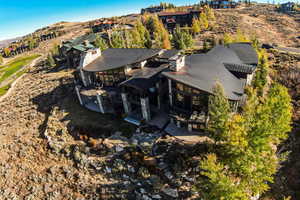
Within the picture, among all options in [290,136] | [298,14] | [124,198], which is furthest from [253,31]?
[124,198]

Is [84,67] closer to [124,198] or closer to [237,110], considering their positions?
[124,198]

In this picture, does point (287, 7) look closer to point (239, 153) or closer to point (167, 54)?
point (167, 54)

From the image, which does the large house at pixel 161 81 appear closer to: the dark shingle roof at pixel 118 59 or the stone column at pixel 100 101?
the dark shingle roof at pixel 118 59

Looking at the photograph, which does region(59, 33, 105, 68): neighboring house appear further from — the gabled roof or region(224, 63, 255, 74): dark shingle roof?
region(224, 63, 255, 74): dark shingle roof

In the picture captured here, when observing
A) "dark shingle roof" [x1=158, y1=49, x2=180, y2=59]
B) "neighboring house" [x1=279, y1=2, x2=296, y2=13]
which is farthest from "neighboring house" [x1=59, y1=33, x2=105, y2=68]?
"neighboring house" [x1=279, y1=2, x2=296, y2=13]

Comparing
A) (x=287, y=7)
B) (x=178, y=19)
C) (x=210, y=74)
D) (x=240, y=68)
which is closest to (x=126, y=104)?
(x=210, y=74)

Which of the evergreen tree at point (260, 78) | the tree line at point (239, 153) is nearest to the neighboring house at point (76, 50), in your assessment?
the evergreen tree at point (260, 78)
